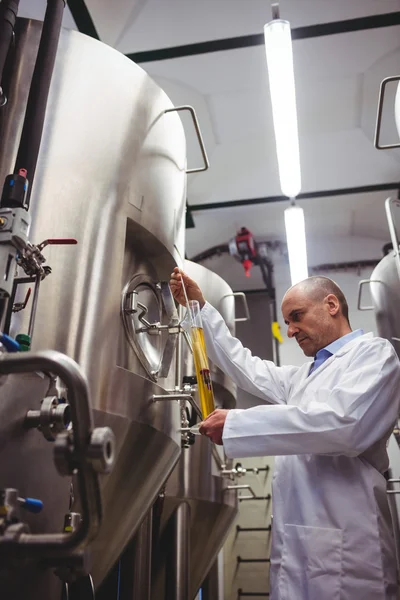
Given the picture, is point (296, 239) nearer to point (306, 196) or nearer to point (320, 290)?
point (306, 196)

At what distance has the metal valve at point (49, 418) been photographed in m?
Result: 0.87

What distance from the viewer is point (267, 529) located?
16.1 feet

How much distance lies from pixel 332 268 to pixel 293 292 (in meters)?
3.72

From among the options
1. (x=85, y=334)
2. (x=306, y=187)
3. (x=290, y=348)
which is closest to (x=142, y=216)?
(x=85, y=334)

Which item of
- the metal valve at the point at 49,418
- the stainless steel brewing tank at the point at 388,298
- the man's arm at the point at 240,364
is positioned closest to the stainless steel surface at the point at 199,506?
the man's arm at the point at 240,364

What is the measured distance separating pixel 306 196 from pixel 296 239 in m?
1.02

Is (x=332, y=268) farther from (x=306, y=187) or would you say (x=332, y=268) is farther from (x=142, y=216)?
(x=142, y=216)

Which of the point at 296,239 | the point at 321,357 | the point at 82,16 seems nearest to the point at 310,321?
the point at 321,357

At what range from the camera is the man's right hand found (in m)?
1.74

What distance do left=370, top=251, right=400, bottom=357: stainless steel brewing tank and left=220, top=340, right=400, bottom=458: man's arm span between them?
129 cm

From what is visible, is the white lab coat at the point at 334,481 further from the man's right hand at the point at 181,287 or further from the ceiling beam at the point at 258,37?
the ceiling beam at the point at 258,37

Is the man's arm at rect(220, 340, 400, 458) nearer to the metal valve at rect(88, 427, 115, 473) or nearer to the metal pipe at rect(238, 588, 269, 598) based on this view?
the metal valve at rect(88, 427, 115, 473)

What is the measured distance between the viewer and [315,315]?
76.6 inches

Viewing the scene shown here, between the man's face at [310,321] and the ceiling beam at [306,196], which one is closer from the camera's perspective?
the man's face at [310,321]
